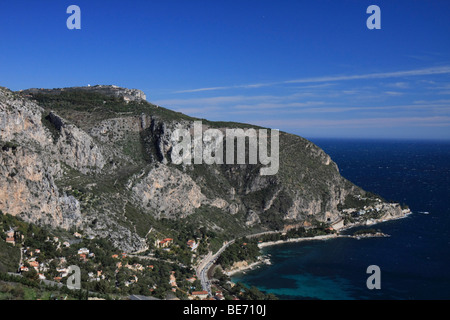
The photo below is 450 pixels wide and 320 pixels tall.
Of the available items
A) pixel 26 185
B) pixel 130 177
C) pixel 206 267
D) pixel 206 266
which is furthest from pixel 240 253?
pixel 26 185

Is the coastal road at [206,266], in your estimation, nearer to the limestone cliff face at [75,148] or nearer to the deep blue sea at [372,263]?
the deep blue sea at [372,263]

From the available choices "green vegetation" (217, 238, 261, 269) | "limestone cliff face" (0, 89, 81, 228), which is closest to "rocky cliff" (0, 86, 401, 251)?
"limestone cliff face" (0, 89, 81, 228)

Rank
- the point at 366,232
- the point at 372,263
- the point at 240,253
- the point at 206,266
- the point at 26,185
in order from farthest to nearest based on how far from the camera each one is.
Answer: the point at 366,232 → the point at 372,263 → the point at 240,253 → the point at 206,266 → the point at 26,185

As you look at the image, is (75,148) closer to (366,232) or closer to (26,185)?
(26,185)

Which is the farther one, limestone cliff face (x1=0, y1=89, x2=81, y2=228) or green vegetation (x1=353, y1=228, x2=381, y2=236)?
green vegetation (x1=353, y1=228, x2=381, y2=236)

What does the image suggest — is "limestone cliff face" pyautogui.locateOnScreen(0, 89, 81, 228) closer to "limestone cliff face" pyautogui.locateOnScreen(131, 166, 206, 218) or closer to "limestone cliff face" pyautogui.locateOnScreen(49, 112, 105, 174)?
"limestone cliff face" pyautogui.locateOnScreen(49, 112, 105, 174)

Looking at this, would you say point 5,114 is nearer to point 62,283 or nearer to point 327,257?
point 62,283

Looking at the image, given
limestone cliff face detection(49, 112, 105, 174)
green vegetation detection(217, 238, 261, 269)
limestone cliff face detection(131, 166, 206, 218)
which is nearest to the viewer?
green vegetation detection(217, 238, 261, 269)

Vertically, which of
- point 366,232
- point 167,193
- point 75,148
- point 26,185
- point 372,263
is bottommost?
point 372,263

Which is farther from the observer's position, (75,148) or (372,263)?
(75,148)
